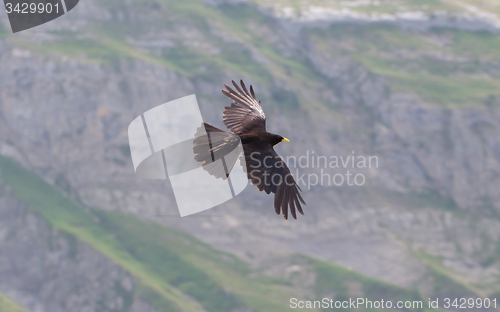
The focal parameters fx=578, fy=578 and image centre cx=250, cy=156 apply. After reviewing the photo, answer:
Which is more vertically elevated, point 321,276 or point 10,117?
point 10,117

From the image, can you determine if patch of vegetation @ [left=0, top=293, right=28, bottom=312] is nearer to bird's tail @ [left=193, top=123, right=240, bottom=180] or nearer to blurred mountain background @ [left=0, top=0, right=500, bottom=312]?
blurred mountain background @ [left=0, top=0, right=500, bottom=312]

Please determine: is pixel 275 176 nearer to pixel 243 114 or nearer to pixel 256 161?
pixel 256 161

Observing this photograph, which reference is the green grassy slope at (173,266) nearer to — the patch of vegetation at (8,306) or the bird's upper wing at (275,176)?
the patch of vegetation at (8,306)

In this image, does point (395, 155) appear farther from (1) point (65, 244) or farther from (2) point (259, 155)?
(2) point (259, 155)

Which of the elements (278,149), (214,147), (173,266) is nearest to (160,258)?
(173,266)

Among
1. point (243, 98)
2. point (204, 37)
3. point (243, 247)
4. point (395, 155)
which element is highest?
point (243, 98)

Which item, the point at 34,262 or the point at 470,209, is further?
the point at 470,209

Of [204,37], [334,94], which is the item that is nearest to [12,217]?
[204,37]
